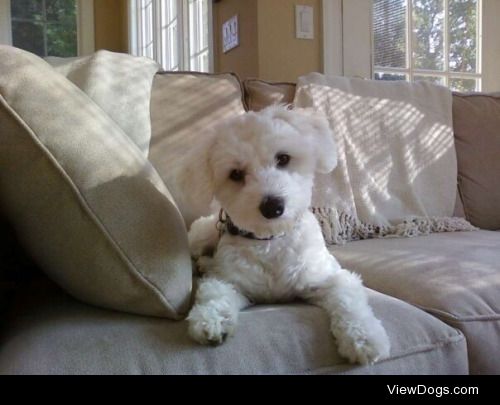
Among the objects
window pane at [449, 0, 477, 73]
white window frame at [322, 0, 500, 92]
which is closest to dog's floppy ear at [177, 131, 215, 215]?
white window frame at [322, 0, 500, 92]

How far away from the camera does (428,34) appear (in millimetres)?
3008

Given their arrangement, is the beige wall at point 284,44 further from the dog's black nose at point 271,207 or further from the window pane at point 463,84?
the dog's black nose at point 271,207

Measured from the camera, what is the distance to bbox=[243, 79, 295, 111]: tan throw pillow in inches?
75.5

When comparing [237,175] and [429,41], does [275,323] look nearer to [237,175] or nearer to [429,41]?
[237,175]

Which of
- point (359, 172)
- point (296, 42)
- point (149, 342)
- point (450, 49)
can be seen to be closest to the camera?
point (149, 342)

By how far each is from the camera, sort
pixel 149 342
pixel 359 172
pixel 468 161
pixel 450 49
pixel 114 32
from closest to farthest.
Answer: pixel 149 342, pixel 359 172, pixel 468 161, pixel 450 49, pixel 114 32

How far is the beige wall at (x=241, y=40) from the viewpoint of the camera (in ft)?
8.50

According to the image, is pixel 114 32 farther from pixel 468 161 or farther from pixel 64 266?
pixel 64 266

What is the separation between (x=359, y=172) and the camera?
6.34 ft

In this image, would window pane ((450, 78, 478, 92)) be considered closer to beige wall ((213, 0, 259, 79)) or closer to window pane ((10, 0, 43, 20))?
beige wall ((213, 0, 259, 79))

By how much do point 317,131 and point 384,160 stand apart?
759 millimetres

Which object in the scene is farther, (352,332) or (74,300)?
(74,300)
